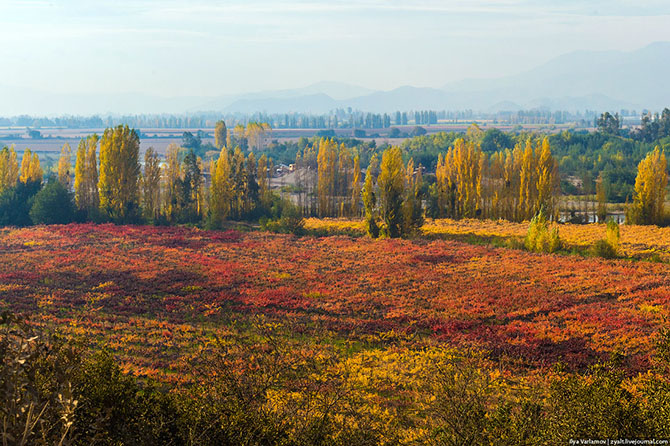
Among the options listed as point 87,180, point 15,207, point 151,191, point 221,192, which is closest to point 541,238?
point 221,192

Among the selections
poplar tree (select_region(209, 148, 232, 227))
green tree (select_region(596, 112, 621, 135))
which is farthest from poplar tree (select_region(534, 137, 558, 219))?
green tree (select_region(596, 112, 621, 135))

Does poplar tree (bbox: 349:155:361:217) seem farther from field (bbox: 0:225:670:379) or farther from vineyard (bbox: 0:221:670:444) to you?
vineyard (bbox: 0:221:670:444)

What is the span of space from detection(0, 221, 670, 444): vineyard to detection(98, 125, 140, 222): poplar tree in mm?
11523

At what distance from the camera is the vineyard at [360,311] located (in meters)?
15.4

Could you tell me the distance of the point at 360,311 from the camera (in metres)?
23.5

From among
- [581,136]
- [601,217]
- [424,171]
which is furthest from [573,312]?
[581,136]

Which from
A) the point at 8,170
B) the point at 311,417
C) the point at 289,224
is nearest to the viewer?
the point at 311,417

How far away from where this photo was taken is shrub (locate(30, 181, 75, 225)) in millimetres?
48094

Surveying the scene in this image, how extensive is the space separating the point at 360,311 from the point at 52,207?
3644cm

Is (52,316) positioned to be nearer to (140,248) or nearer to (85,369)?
(85,369)

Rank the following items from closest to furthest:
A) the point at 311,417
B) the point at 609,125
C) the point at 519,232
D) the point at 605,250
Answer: the point at 311,417 < the point at 605,250 < the point at 519,232 < the point at 609,125

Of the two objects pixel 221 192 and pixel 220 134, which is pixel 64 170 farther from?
pixel 220 134

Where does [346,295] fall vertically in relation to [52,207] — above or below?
below

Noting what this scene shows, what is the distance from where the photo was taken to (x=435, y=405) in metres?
11.0
